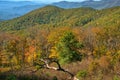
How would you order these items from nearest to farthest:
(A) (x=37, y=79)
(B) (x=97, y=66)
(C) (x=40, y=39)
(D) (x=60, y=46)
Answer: (A) (x=37, y=79), (B) (x=97, y=66), (D) (x=60, y=46), (C) (x=40, y=39)

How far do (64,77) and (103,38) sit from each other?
148 feet

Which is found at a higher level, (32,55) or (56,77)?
(56,77)

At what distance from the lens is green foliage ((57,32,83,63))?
150 ft

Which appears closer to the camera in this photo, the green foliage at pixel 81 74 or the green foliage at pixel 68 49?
the green foliage at pixel 81 74

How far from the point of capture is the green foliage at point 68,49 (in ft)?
→ 150

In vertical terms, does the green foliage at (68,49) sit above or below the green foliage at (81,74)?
below

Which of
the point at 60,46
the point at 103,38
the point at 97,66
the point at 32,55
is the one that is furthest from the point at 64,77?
the point at 103,38

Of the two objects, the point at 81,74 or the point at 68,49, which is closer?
the point at 81,74

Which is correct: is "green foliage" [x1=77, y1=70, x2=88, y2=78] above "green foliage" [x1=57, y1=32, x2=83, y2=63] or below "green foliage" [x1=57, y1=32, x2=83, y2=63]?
above

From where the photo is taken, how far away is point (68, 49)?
1818 inches

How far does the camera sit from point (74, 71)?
24969 millimetres

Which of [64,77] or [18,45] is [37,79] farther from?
[18,45]

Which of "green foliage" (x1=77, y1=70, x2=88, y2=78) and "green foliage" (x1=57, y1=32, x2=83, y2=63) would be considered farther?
"green foliage" (x1=57, y1=32, x2=83, y2=63)

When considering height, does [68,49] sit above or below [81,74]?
below
